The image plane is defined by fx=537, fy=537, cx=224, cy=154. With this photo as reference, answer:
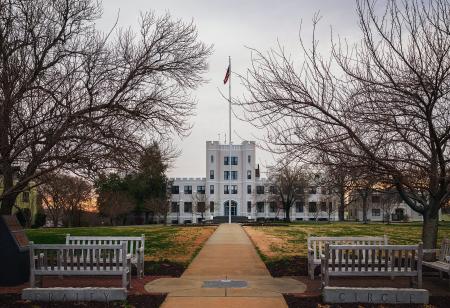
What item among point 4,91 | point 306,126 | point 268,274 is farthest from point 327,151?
point 4,91

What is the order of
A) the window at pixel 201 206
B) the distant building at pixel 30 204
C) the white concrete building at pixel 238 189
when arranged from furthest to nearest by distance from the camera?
the white concrete building at pixel 238 189 < the window at pixel 201 206 < the distant building at pixel 30 204

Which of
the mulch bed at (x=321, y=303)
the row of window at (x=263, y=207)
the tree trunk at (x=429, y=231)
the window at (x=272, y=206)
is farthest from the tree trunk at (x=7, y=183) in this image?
the window at (x=272, y=206)

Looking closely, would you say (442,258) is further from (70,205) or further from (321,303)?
(70,205)

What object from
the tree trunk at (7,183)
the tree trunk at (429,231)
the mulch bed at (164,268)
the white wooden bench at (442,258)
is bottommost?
the mulch bed at (164,268)

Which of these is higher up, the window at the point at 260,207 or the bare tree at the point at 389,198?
the bare tree at the point at 389,198

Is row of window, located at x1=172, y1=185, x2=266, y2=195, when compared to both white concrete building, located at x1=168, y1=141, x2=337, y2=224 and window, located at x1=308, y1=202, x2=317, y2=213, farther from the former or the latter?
window, located at x1=308, y1=202, x2=317, y2=213

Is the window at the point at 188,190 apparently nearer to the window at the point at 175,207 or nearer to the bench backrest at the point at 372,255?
the window at the point at 175,207

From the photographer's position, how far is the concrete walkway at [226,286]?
8961 mm

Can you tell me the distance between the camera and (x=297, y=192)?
69125 mm

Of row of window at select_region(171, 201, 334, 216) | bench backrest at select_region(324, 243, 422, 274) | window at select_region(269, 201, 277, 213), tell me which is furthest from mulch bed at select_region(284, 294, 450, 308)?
window at select_region(269, 201, 277, 213)

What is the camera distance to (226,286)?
10.5 metres

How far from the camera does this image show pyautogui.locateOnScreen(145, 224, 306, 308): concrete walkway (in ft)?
29.4

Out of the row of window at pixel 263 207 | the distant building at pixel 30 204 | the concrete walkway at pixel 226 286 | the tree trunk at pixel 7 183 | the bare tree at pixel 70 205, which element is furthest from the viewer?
the row of window at pixel 263 207

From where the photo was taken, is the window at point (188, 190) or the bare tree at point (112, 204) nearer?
the bare tree at point (112, 204)
